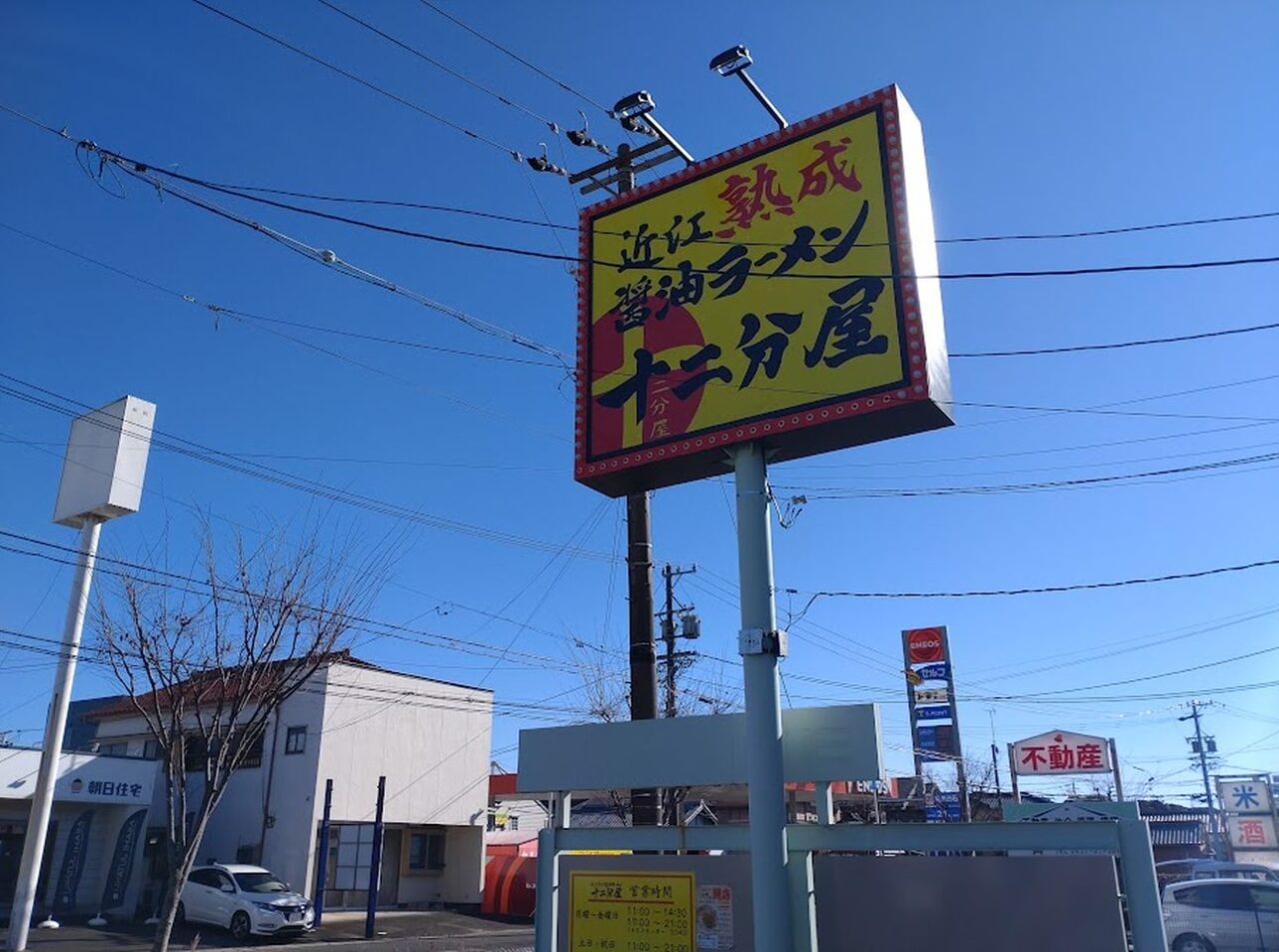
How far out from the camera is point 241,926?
861 inches

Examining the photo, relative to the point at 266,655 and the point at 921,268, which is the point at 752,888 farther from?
the point at 266,655

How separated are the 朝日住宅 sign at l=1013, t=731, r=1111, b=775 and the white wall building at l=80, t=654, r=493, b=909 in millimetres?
17224

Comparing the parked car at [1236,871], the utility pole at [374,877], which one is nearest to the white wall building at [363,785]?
the utility pole at [374,877]

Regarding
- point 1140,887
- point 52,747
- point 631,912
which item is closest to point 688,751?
point 631,912

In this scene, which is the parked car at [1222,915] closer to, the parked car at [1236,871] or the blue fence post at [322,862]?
the parked car at [1236,871]

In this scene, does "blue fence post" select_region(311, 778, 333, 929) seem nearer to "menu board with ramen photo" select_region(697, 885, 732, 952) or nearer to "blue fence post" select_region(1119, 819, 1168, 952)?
"menu board with ramen photo" select_region(697, 885, 732, 952)

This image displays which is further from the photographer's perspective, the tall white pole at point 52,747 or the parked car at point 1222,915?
the tall white pole at point 52,747

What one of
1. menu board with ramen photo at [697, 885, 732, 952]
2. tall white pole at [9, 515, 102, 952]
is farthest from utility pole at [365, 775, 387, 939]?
menu board with ramen photo at [697, 885, 732, 952]

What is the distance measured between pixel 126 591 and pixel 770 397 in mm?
11840

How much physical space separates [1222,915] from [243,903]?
19.3 m

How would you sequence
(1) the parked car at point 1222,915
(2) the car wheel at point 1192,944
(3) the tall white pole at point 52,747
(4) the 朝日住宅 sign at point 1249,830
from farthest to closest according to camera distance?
(4) the 朝日住宅 sign at point 1249,830 → (3) the tall white pole at point 52,747 → (2) the car wheel at point 1192,944 → (1) the parked car at point 1222,915

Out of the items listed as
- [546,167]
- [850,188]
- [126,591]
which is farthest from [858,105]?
[126,591]

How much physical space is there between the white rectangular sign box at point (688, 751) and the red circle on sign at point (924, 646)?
33784 mm

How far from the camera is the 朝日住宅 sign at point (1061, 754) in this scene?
29.1 m
